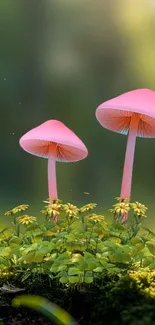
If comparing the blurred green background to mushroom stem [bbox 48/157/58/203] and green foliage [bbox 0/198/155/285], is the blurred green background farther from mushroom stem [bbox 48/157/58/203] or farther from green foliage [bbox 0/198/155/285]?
green foliage [bbox 0/198/155/285]

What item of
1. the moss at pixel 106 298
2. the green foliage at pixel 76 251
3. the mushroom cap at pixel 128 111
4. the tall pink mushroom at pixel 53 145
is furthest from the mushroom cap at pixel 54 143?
the moss at pixel 106 298

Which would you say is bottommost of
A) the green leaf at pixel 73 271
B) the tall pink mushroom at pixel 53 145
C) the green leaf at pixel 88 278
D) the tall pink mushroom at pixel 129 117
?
the green leaf at pixel 88 278

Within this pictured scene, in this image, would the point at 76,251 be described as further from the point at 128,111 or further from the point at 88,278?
the point at 128,111

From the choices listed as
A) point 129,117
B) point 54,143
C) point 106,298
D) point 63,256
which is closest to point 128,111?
point 129,117

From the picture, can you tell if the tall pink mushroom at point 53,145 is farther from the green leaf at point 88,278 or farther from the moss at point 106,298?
the green leaf at point 88,278

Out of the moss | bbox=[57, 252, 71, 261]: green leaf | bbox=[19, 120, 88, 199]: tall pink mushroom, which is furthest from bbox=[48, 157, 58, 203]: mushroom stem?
bbox=[57, 252, 71, 261]: green leaf
